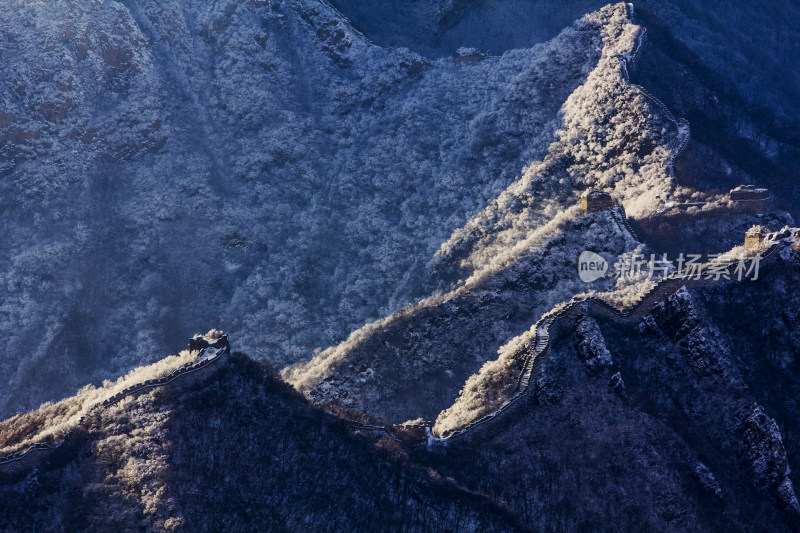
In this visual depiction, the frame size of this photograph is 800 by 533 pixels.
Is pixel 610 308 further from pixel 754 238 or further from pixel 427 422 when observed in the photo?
pixel 427 422

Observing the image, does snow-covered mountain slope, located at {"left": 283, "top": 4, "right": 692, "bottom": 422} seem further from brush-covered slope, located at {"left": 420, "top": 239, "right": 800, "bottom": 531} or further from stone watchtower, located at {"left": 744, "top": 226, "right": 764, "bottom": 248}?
brush-covered slope, located at {"left": 420, "top": 239, "right": 800, "bottom": 531}

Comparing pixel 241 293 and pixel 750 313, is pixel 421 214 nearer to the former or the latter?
pixel 241 293

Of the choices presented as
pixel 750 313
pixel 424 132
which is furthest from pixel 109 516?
pixel 424 132

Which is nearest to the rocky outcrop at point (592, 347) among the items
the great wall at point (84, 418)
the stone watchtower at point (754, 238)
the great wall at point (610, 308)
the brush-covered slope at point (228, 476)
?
the great wall at point (610, 308)

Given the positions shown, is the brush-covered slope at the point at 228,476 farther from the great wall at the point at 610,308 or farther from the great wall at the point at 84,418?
the great wall at the point at 610,308

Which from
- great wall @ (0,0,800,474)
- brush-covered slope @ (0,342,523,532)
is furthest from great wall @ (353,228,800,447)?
brush-covered slope @ (0,342,523,532)

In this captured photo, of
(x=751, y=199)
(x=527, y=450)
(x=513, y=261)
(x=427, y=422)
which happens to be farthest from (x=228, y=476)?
(x=751, y=199)
